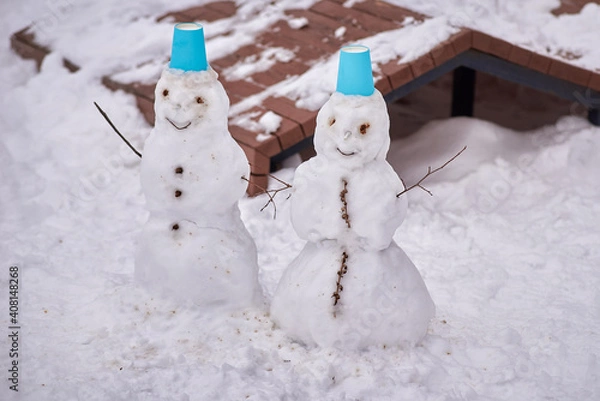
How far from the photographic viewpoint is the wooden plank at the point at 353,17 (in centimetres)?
584

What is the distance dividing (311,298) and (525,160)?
2326mm

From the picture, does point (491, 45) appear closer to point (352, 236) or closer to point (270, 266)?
point (270, 266)

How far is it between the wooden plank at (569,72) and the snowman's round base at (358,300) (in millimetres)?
2328

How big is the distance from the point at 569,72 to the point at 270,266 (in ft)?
7.66

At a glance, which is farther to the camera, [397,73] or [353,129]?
[397,73]

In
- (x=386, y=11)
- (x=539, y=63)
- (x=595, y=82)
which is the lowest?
(x=595, y=82)

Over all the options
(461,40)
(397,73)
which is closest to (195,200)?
(397,73)

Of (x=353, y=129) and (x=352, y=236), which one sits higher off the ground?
(x=353, y=129)

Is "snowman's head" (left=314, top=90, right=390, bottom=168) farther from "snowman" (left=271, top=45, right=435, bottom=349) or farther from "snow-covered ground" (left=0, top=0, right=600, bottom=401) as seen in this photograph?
"snow-covered ground" (left=0, top=0, right=600, bottom=401)

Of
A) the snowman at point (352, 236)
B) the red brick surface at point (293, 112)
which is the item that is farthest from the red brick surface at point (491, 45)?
the snowman at point (352, 236)

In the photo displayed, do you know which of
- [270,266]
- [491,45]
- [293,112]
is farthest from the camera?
[491,45]

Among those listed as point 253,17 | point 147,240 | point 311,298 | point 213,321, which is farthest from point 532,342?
point 253,17

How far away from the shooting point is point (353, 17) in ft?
19.9

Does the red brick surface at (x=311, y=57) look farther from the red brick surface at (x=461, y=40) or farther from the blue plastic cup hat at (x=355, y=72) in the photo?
the blue plastic cup hat at (x=355, y=72)
